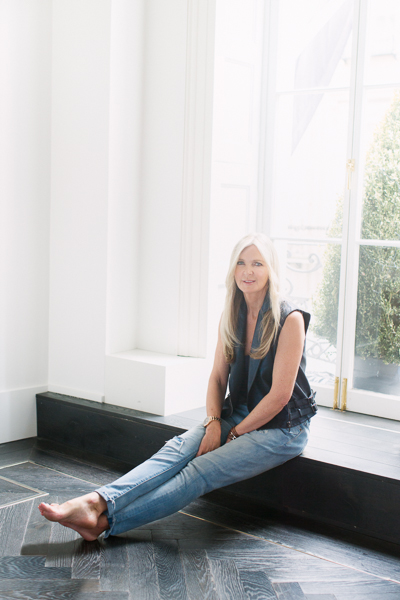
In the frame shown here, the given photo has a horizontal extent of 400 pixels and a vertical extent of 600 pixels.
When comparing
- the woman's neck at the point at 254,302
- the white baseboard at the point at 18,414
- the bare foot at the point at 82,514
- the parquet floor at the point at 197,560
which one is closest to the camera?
the parquet floor at the point at 197,560

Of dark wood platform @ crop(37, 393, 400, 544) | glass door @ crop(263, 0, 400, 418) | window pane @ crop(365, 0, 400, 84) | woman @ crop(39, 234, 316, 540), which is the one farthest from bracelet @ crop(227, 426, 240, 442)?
window pane @ crop(365, 0, 400, 84)

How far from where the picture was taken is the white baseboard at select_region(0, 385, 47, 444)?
3201 millimetres

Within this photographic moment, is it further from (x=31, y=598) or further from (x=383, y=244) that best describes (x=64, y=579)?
(x=383, y=244)

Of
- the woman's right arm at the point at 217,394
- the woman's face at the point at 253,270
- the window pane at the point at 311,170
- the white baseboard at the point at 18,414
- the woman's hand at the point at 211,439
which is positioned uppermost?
the window pane at the point at 311,170

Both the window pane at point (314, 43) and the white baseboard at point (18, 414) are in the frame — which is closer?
the window pane at point (314, 43)

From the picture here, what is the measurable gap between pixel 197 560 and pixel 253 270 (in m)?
1.03

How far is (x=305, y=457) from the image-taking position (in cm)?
236

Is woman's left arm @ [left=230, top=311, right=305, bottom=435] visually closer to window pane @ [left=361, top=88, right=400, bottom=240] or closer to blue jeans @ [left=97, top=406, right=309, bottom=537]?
blue jeans @ [left=97, top=406, right=309, bottom=537]

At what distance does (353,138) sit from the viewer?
2947 millimetres

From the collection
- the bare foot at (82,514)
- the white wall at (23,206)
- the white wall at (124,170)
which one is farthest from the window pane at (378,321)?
the white wall at (23,206)

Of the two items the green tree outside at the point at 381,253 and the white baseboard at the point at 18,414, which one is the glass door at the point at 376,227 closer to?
the green tree outside at the point at 381,253

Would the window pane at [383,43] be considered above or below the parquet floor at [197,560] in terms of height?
above

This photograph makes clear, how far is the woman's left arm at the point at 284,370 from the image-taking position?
2264mm

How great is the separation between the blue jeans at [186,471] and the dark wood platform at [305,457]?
0.46 ft
